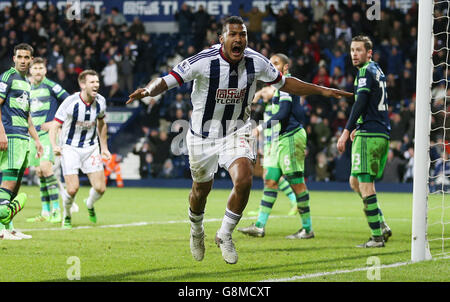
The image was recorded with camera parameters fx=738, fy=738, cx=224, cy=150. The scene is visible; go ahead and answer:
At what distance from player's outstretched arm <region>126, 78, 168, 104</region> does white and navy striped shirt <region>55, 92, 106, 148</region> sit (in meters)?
4.56

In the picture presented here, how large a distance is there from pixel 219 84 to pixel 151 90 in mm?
801

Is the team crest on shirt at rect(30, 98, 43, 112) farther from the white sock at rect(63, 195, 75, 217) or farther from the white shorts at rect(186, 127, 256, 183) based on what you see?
the white shorts at rect(186, 127, 256, 183)

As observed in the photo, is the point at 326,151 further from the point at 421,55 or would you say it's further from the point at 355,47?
the point at 421,55

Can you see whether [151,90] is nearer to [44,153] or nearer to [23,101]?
[23,101]

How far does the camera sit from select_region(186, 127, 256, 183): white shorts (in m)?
6.91

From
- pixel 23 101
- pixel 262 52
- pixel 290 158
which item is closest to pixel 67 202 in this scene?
pixel 23 101

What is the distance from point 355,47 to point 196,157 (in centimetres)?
283

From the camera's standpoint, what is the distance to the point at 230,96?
6.83 m

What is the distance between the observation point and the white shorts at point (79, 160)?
35.2ft

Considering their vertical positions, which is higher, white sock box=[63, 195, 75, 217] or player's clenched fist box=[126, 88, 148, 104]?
player's clenched fist box=[126, 88, 148, 104]

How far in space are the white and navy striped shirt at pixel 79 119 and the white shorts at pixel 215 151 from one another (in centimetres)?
403

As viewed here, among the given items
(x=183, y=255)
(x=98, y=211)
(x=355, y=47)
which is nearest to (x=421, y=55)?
(x=355, y=47)

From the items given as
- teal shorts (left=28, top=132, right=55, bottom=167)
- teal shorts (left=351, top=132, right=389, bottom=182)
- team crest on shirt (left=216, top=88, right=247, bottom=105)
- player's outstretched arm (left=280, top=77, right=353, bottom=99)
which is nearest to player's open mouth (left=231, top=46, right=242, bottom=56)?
team crest on shirt (left=216, top=88, right=247, bottom=105)

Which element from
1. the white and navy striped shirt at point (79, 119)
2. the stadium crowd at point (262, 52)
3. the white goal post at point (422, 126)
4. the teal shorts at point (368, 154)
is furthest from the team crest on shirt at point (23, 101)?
the stadium crowd at point (262, 52)
